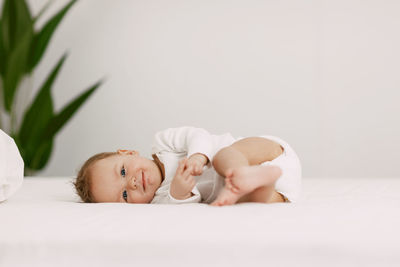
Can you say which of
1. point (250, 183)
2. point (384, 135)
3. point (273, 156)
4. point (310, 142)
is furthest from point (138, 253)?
point (384, 135)

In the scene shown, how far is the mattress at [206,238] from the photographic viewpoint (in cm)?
68

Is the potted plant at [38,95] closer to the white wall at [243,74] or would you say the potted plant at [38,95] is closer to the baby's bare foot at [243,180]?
the white wall at [243,74]

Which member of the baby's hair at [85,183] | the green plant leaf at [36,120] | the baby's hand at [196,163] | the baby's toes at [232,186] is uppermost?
the baby's toes at [232,186]

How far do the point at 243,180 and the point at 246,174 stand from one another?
1cm

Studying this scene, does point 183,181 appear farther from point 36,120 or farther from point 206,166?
point 36,120

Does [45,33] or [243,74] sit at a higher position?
[45,33]

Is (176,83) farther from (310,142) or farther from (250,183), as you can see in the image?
(250,183)

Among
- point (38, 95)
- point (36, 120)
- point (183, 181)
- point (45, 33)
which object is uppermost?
point (45, 33)

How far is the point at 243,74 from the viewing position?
2.32m

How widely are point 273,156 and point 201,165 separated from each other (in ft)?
0.74

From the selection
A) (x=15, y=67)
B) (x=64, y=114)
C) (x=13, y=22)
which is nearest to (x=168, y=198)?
(x=64, y=114)

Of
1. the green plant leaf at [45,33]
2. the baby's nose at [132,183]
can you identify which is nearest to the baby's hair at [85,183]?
the baby's nose at [132,183]

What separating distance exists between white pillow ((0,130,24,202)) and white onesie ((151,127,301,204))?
1.08ft

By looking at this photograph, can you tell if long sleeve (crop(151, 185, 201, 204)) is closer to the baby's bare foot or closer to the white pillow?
the baby's bare foot
